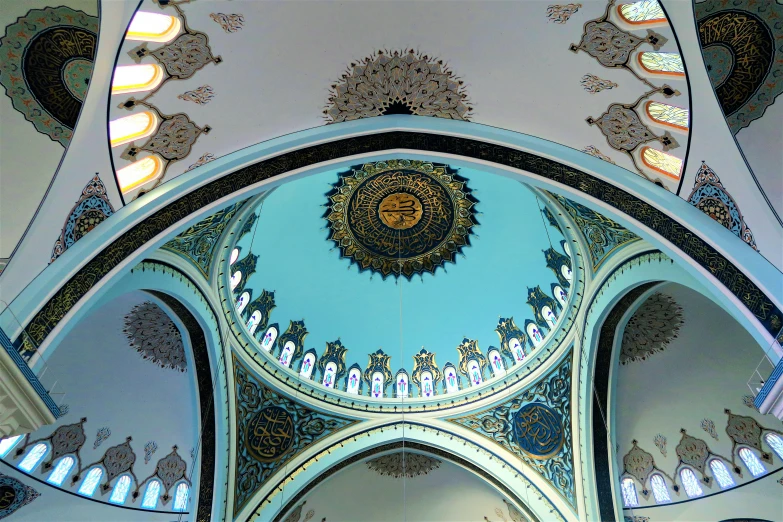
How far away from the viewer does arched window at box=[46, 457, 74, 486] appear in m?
9.70

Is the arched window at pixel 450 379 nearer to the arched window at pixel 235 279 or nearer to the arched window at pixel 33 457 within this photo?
the arched window at pixel 235 279

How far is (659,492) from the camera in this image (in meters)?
10.5

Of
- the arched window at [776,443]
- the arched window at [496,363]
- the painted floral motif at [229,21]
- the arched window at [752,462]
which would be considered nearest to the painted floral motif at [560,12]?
the painted floral motif at [229,21]

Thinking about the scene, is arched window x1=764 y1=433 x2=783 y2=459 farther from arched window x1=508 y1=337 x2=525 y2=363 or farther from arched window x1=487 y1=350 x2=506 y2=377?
arched window x1=487 y1=350 x2=506 y2=377

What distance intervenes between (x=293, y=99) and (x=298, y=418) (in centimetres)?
767

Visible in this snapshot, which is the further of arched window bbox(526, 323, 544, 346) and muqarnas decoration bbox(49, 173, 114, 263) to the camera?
arched window bbox(526, 323, 544, 346)

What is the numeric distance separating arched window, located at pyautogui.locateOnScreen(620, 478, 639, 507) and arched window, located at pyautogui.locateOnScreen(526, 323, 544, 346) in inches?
122

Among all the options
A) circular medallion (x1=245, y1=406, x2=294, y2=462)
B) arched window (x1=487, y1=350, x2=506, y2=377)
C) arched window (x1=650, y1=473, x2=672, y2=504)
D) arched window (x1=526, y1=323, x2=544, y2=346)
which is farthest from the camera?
arched window (x1=487, y1=350, x2=506, y2=377)

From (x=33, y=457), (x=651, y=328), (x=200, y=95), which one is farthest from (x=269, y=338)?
(x=651, y=328)

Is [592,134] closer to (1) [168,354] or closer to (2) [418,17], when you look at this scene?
(2) [418,17]

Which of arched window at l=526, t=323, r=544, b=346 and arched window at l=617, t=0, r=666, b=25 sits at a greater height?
arched window at l=526, t=323, r=544, b=346

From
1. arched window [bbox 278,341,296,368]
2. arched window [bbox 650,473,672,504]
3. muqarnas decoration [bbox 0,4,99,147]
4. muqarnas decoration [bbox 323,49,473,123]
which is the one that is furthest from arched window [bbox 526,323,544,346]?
muqarnas decoration [bbox 0,4,99,147]

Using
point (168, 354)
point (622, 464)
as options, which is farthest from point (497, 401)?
point (168, 354)

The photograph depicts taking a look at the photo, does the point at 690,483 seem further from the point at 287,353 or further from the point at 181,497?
the point at 181,497
